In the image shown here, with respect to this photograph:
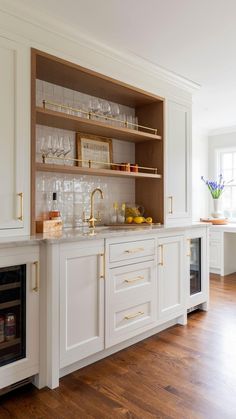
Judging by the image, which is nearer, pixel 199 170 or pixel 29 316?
pixel 29 316

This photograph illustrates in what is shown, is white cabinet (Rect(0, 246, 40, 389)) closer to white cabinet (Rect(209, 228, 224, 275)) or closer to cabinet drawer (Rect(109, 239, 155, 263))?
cabinet drawer (Rect(109, 239, 155, 263))

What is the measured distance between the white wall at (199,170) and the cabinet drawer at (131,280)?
3054 millimetres

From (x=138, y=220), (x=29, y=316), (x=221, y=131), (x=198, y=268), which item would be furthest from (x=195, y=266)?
(x=221, y=131)

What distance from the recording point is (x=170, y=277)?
2.93 meters

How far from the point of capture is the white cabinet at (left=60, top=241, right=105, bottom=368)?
207cm

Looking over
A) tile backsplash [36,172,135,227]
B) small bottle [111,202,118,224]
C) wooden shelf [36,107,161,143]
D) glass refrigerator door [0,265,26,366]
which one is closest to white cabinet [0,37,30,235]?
wooden shelf [36,107,161,143]

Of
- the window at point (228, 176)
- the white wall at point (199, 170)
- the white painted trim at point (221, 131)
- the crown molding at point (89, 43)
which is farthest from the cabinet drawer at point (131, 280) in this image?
the white painted trim at point (221, 131)

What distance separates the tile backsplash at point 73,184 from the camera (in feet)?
8.46

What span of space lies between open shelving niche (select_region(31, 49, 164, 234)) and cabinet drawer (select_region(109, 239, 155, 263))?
1.79ft

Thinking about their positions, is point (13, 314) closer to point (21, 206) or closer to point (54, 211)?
point (21, 206)

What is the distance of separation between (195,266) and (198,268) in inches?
1.7

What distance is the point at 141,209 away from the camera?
3301mm

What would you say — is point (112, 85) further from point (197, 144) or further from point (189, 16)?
point (197, 144)

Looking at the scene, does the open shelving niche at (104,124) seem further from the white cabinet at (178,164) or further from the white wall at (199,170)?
the white wall at (199,170)
